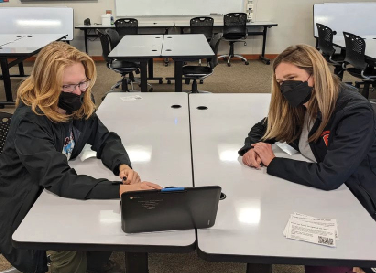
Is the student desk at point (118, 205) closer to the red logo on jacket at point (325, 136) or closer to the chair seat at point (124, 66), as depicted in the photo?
the red logo on jacket at point (325, 136)

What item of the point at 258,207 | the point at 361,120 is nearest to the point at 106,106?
the point at 258,207

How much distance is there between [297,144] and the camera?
177 centimetres

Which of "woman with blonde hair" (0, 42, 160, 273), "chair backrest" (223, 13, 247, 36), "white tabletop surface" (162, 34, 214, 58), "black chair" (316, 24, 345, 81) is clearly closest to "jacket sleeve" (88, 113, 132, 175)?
"woman with blonde hair" (0, 42, 160, 273)

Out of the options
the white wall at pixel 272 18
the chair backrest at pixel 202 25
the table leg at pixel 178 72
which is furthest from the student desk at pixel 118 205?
the white wall at pixel 272 18

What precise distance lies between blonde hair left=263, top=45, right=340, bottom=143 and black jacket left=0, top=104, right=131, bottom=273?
86 cm

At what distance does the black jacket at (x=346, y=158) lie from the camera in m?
1.40

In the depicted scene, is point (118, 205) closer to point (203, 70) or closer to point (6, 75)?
point (203, 70)

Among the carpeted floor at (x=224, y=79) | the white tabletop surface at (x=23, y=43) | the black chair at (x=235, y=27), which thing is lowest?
the carpeted floor at (x=224, y=79)

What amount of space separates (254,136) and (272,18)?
20.2ft

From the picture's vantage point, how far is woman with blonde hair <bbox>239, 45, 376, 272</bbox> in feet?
4.63

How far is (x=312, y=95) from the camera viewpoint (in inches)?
61.3

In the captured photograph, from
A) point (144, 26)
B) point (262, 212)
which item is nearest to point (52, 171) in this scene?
point (262, 212)

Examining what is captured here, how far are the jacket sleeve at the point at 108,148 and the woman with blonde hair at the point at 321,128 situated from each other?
1.79 feet

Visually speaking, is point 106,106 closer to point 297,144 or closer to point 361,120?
point 297,144
